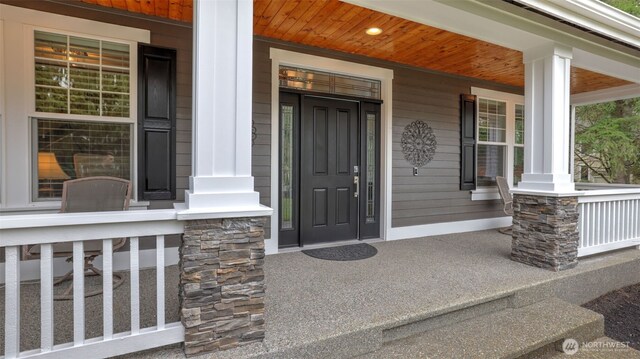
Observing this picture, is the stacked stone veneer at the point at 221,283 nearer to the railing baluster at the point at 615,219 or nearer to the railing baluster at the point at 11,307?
the railing baluster at the point at 11,307

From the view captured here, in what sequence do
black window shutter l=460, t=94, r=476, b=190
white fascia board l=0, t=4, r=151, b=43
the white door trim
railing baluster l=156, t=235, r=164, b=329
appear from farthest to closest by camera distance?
black window shutter l=460, t=94, r=476, b=190
the white door trim
white fascia board l=0, t=4, r=151, b=43
railing baluster l=156, t=235, r=164, b=329

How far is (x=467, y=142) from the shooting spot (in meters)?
5.15

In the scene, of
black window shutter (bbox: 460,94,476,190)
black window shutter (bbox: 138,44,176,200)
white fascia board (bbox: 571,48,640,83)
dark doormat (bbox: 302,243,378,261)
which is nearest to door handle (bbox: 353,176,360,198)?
dark doormat (bbox: 302,243,378,261)

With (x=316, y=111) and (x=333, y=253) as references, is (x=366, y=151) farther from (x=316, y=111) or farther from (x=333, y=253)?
(x=333, y=253)

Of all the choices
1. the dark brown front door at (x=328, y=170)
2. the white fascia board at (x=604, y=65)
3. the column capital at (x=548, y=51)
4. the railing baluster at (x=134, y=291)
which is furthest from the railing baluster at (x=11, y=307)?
the white fascia board at (x=604, y=65)

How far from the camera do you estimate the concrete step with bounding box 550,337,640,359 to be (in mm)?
2371

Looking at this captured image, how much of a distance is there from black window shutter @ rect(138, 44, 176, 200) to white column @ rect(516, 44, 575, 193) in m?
3.66

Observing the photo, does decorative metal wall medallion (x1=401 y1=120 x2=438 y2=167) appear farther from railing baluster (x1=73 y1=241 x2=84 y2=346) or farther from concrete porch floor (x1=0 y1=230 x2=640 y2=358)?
railing baluster (x1=73 y1=241 x2=84 y2=346)

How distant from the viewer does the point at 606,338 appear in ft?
8.70

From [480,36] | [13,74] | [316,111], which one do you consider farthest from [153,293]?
[480,36]

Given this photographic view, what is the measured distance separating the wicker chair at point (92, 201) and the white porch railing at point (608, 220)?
447cm

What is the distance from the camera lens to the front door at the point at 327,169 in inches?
156

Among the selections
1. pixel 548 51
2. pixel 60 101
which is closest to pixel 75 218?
pixel 60 101

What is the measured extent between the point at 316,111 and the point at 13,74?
2.85 m
